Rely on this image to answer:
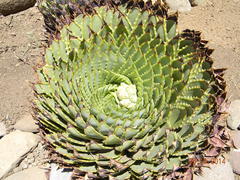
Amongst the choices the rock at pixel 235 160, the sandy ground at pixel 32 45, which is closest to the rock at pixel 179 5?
the sandy ground at pixel 32 45

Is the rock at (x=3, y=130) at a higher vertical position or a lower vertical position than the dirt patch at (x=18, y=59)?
lower

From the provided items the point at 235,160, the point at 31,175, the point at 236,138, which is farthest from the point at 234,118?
the point at 31,175

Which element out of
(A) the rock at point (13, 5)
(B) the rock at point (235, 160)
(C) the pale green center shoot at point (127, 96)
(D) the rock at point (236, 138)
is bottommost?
(B) the rock at point (235, 160)

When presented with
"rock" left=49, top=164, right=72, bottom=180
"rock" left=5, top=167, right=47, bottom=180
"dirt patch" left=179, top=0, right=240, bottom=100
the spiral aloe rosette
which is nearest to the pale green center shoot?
the spiral aloe rosette

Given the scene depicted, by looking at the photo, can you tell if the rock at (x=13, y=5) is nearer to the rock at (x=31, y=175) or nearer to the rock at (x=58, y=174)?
the rock at (x=31, y=175)

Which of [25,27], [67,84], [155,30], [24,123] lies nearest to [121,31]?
[155,30]

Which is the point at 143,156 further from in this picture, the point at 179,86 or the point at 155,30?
the point at 155,30

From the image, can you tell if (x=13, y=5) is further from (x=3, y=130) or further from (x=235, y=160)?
(x=235, y=160)
